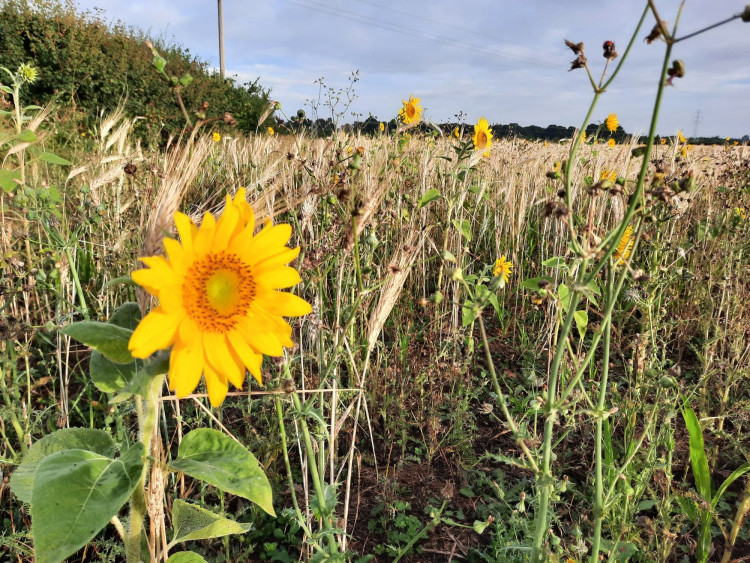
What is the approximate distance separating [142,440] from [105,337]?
234mm

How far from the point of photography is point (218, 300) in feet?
3.03

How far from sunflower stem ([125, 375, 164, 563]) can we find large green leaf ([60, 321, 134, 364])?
0.24 ft

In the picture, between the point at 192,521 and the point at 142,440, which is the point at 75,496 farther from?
the point at 192,521

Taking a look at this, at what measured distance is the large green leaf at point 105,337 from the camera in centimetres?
85

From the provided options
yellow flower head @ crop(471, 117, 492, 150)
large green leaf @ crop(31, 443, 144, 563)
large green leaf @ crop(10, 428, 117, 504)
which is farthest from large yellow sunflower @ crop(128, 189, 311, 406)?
yellow flower head @ crop(471, 117, 492, 150)

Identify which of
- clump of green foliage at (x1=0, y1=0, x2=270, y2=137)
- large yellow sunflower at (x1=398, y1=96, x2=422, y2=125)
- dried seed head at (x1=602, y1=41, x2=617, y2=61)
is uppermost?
clump of green foliage at (x1=0, y1=0, x2=270, y2=137)

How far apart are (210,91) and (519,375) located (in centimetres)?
1542

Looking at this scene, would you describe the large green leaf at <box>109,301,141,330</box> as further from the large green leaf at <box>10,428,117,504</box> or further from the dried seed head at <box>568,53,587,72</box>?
the dried seed head at <box>568,53,587,72</box>

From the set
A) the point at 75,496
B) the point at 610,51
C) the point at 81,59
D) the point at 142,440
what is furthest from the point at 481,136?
the point at 81,59

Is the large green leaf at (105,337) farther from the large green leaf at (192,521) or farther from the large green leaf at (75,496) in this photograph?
the large green leaf at (192,521)

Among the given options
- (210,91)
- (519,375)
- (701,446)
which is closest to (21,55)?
(210,91)

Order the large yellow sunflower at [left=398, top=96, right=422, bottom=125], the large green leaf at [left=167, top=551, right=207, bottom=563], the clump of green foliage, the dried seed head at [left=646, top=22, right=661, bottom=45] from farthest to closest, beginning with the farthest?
1. the clump of green foliage
2. the large yellow sunflower at [left=398, top=96, right=422, bottom=125]
3. the large green leaf at [left=167, top=551, right=207, bottom=563]
4. the dried seed head at [left=646, top=22, right=661, bottom=45]

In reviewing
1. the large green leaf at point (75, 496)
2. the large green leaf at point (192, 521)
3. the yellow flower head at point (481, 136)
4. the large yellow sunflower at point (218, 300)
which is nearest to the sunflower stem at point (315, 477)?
the large green leaf at point (192, 521)

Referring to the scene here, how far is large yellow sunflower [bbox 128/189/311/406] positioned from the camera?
810 mm
